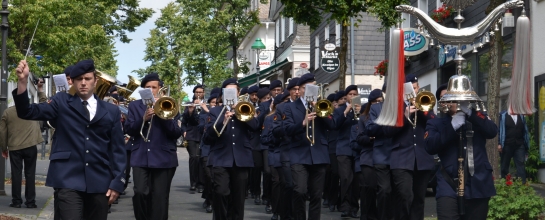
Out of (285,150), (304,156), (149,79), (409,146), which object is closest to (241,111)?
(285,150)

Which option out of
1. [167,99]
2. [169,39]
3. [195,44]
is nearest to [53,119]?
[167,99]

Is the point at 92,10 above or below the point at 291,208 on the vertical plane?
above

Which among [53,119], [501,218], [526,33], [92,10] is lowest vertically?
[501,218]

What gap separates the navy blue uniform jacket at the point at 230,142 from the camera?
1264 cm

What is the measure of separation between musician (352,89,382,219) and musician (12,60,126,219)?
4934mm

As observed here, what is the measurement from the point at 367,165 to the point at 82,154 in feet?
18.6

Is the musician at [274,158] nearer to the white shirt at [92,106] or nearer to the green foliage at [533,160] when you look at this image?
the white shirt at [92,106]

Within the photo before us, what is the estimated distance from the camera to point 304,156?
12.6 m

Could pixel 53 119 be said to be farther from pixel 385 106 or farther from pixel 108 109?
pixel 385 106

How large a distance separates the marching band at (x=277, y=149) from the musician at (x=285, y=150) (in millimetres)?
15

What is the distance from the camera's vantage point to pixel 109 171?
870 centimetres

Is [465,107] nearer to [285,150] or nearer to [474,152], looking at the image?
[474,152]

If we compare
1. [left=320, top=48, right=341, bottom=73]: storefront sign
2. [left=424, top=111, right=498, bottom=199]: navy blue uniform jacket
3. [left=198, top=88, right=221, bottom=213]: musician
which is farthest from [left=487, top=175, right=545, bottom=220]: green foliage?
[left=320, top=48, right=341, bottom=73]: storefront sign

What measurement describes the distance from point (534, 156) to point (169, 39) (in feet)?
187
